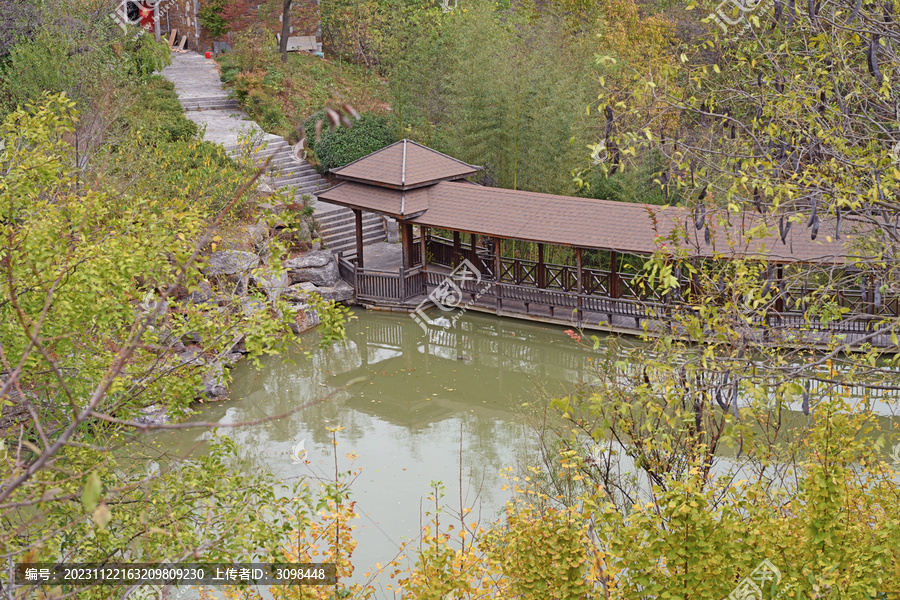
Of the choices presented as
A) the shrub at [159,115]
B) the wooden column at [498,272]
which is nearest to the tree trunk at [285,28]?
the shrub at [159,115]

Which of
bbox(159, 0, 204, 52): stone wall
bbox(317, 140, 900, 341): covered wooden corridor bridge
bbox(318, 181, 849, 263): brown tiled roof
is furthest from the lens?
bbox(159, 0, 204, 52): stone wall

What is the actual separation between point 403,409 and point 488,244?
5998 millimetres

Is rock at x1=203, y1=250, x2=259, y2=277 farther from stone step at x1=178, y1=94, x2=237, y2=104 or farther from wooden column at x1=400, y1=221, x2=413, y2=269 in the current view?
stone step at x1=178, y1=94, x2=237, y2=104

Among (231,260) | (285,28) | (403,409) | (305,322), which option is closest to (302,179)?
(231,260)

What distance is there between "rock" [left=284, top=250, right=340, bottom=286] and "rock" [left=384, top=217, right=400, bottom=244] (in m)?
2.92

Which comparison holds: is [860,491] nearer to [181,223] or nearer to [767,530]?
[767,530]

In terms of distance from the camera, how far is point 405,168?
17391mm

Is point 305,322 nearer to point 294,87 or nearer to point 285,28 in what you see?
point 294,87

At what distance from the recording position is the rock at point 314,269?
1744 centimetres

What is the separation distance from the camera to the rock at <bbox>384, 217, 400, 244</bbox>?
20.4 meters

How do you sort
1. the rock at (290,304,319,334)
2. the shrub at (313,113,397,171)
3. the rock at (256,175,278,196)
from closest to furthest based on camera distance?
the rock at (290,304,319,334) → the rock at (256,175,278,196) → the shrub at (313,113,397,171)

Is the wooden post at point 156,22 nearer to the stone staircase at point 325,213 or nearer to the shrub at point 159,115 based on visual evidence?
the shrub at point 159,115

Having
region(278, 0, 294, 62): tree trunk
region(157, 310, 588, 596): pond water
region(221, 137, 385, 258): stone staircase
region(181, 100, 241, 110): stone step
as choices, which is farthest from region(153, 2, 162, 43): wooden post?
region(157, 310, 588, 596): pond water

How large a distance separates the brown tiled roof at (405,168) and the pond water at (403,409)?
263 cm
